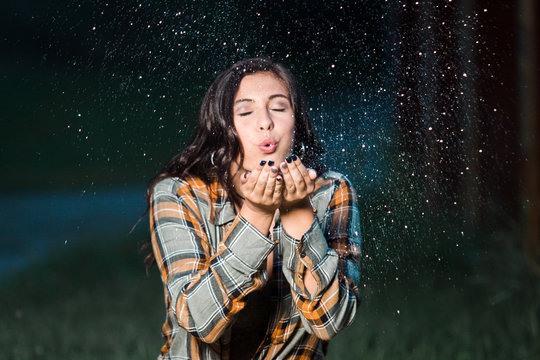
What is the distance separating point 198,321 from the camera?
144cm

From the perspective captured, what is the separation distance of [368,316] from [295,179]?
94.0 inches

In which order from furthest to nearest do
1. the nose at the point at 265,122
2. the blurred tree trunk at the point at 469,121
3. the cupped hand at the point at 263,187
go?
the blurred tree trunk at the point at 469,121, the nose at the point at 265,122, the cupped hand at the point at 263,187

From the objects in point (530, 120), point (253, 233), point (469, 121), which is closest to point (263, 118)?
point (253, 233)

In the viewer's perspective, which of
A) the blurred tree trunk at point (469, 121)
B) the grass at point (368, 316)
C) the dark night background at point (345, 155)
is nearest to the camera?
the dark night background at point (345, 155)

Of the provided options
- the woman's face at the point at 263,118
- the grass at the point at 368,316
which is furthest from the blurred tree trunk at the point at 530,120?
the woman's face at the point at 263,118

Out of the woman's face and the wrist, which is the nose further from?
the wrist

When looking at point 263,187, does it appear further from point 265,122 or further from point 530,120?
point 530,120

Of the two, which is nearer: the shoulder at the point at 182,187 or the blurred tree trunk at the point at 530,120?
the shoulder at the point at 182,187

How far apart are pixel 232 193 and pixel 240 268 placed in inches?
15.5

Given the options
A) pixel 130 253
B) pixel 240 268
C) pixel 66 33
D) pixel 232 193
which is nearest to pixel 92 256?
pixel 130 253

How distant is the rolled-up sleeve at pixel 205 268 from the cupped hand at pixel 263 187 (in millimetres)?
75

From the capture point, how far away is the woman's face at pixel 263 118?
1.69 m

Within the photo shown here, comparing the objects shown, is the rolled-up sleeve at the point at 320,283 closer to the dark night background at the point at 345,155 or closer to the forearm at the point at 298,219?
the forearm at the point at 298,219

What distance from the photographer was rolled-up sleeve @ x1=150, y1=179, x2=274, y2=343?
1.40m
